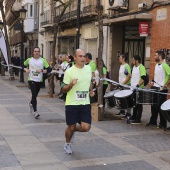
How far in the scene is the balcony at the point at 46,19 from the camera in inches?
1118

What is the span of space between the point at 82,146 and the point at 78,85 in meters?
1.40

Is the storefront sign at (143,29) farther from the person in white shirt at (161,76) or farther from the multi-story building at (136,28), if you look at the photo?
the person in white shirt at (161,76)

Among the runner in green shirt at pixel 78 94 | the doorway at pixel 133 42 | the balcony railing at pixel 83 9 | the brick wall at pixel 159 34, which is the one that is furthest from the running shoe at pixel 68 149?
the balcony railing at pixel 83 9

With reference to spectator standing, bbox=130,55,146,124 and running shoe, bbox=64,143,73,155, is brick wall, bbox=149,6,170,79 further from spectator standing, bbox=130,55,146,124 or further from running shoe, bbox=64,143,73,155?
running shoe, bbox=64,143,73,155

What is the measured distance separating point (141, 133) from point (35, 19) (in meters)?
28.2

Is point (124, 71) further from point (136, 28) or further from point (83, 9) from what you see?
point (83, 9)

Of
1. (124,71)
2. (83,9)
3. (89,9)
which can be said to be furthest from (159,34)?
(83,9)

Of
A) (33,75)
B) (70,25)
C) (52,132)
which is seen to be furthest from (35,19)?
(52,132)

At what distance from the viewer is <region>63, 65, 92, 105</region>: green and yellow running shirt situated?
20.3 feet

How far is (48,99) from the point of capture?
46.8 ft

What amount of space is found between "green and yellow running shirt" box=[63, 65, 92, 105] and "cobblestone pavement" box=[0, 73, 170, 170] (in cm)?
95

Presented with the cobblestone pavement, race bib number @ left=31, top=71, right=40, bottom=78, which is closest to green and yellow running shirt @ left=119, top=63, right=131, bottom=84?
the cobblestone pavement

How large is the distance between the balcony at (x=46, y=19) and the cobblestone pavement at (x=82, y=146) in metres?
18.8

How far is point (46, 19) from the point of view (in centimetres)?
3030
